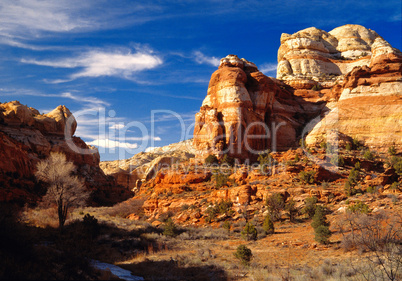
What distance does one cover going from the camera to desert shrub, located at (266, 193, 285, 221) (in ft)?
81.3

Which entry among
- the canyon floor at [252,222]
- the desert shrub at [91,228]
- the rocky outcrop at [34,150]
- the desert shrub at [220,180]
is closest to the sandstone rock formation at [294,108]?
the canyon floor at [252,222]

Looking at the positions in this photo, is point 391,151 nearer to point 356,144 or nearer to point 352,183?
point 356,144

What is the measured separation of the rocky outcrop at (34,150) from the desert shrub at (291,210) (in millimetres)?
26376

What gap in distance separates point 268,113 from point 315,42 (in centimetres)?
2608

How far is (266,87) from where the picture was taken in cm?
4219

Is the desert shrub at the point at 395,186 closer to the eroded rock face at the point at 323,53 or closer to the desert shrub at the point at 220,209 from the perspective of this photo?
the desert shrub at the point at 220,209

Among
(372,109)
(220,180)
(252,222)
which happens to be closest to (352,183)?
(252,222)

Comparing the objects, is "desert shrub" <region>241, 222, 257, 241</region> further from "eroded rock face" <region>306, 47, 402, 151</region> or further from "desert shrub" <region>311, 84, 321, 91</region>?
"desert shrub" <region>311, 84, 321, 91</region>

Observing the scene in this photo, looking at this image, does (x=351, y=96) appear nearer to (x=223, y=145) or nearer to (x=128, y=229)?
(x=223, y=145)

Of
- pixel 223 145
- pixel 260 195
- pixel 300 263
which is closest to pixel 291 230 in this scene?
pixel 260 195

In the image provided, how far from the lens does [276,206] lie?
2486 centimetres

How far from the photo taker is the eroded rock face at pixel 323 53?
52.9m

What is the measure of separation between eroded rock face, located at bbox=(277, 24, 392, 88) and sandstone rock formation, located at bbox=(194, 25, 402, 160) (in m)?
4.20

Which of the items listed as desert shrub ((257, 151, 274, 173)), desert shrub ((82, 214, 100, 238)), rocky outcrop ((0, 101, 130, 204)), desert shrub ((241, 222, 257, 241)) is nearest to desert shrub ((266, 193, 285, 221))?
desert shrub ((241, 222, 257, 241))
